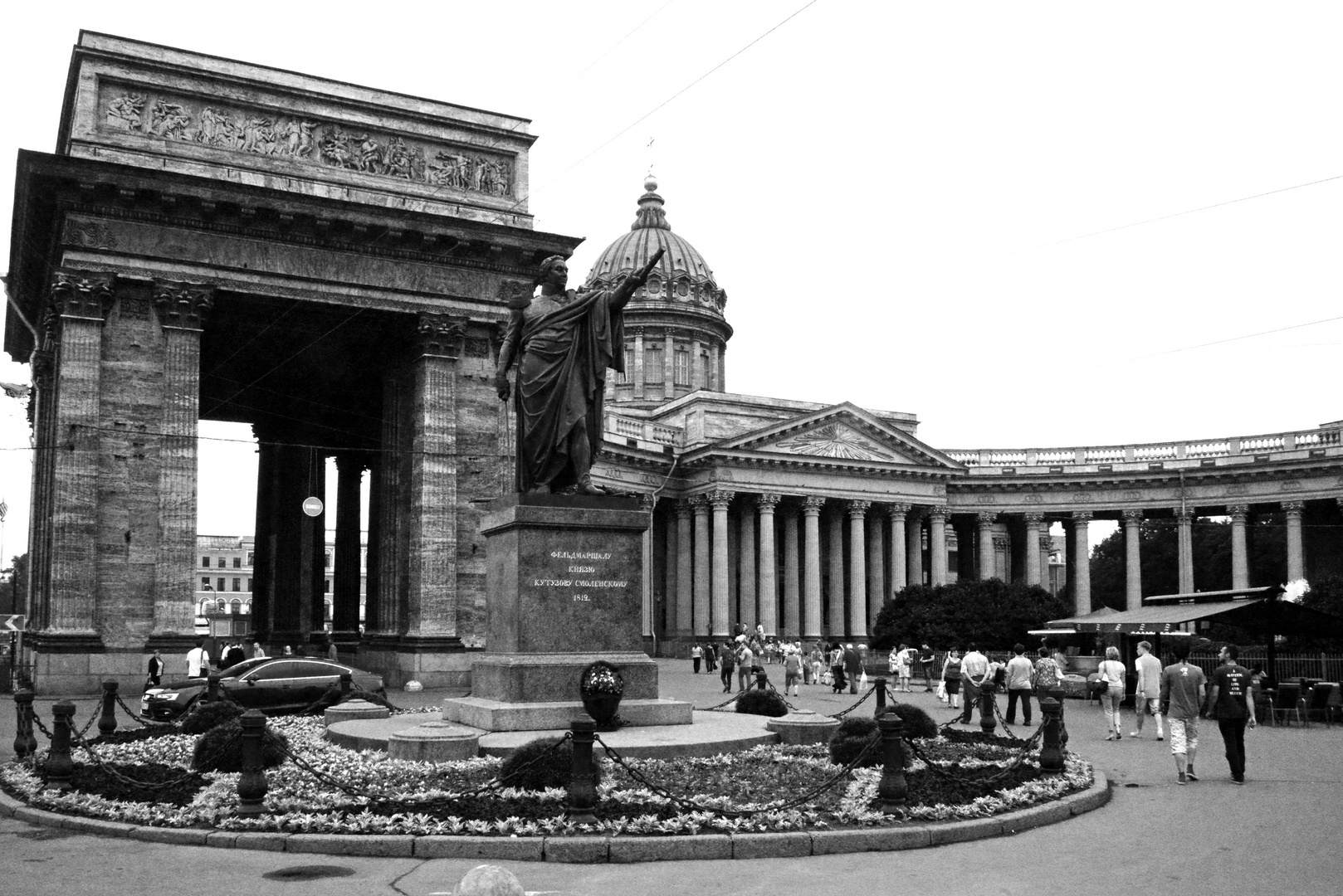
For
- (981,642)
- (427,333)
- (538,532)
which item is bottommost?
(981,642)

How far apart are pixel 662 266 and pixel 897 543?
29.1m

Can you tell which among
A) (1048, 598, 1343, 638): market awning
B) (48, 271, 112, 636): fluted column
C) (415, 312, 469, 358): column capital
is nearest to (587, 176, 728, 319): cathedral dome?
(415, 312, 469, 358): column capital

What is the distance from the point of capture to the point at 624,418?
239ft

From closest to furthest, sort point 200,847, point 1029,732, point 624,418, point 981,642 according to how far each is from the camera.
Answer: point 200,847, point 1029,732, point 981,642, point 624,418

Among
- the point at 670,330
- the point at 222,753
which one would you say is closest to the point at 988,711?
the point at 222,753

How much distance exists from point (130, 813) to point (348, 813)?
2.43 m

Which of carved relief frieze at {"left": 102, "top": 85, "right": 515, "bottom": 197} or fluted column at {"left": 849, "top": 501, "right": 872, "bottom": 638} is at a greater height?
carved relief frieze at {"left": 102, "top": 85, "right": 515, "bottom": 197}

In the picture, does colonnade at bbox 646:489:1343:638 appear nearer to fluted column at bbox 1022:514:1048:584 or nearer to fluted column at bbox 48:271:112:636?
fluted column at bbox 1022:514:1048:584

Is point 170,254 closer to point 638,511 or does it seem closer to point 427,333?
point 427,333

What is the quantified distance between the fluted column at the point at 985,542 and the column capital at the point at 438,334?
2004 inches

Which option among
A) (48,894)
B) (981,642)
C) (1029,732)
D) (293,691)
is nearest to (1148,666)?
(1029,732)

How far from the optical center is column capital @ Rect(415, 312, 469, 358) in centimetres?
3725

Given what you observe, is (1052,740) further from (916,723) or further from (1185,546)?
(1185,546)

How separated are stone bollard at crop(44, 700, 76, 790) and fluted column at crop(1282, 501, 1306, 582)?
68.7 meters
